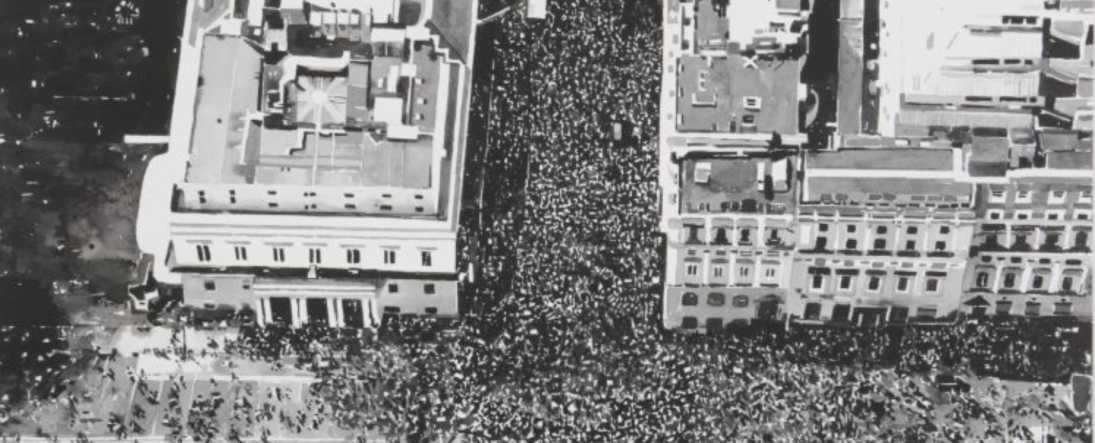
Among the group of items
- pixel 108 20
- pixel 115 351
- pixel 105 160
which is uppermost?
pixel 108 20

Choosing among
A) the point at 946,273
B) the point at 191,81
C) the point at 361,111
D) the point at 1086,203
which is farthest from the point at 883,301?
the point at 191,81

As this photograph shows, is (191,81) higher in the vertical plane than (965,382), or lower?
higher

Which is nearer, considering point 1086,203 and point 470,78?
point 1086,203

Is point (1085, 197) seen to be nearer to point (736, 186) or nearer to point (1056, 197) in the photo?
point (1056, 197)

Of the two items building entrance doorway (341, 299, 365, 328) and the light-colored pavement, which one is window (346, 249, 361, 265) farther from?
the light-colored pavement

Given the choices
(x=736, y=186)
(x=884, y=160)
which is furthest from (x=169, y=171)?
(x=884, y=160)

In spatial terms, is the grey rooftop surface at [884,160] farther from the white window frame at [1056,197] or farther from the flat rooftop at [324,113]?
the flat rooftop at [324,113]

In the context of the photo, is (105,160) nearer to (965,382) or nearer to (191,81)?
(191,81)
